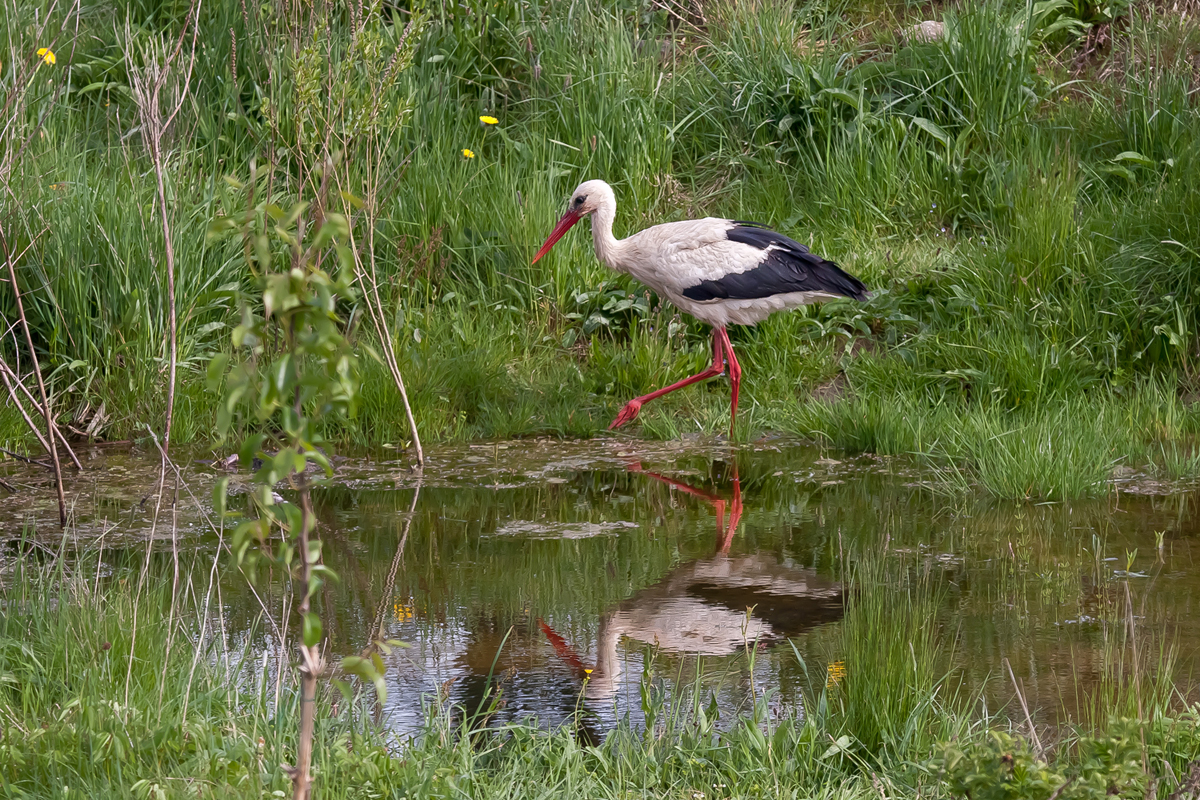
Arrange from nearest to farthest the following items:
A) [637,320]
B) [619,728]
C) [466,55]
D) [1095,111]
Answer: [619,728] → [637,320] → [1095,111] → [466,55]

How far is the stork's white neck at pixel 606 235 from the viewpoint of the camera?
6961 mm

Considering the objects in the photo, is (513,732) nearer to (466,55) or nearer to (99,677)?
(99,677)

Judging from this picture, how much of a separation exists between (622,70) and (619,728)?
565 cm

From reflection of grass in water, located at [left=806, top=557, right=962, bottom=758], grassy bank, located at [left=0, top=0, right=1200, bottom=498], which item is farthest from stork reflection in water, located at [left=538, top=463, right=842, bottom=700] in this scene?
grassy bank, located at [left=0, top=0, right=1200, bottom=498]

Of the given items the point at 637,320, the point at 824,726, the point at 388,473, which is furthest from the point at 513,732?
the point at 637,320

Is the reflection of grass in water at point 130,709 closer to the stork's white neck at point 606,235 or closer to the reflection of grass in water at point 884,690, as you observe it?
the reflection of grass in water at point 884,690

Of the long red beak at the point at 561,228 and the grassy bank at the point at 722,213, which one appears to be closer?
the grassy bank at the point at 722,213

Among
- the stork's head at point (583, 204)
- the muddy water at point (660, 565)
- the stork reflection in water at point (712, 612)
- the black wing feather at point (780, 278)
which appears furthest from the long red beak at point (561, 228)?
the stork reflection in water at point (712, 612)

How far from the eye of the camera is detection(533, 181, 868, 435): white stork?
21.2 ft

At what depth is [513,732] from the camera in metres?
3.18

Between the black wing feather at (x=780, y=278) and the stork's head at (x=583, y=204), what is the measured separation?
77 centimetres

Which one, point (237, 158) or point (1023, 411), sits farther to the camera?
point (237, 158)

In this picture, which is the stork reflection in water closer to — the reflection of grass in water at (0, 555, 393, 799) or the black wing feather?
the reflection of grass in water at (0, 555, 393, 799)

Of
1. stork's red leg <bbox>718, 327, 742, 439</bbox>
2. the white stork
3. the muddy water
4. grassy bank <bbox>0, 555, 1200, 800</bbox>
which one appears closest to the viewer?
grassy bank <bbox>0, 555, 1200, 800</bbox>
